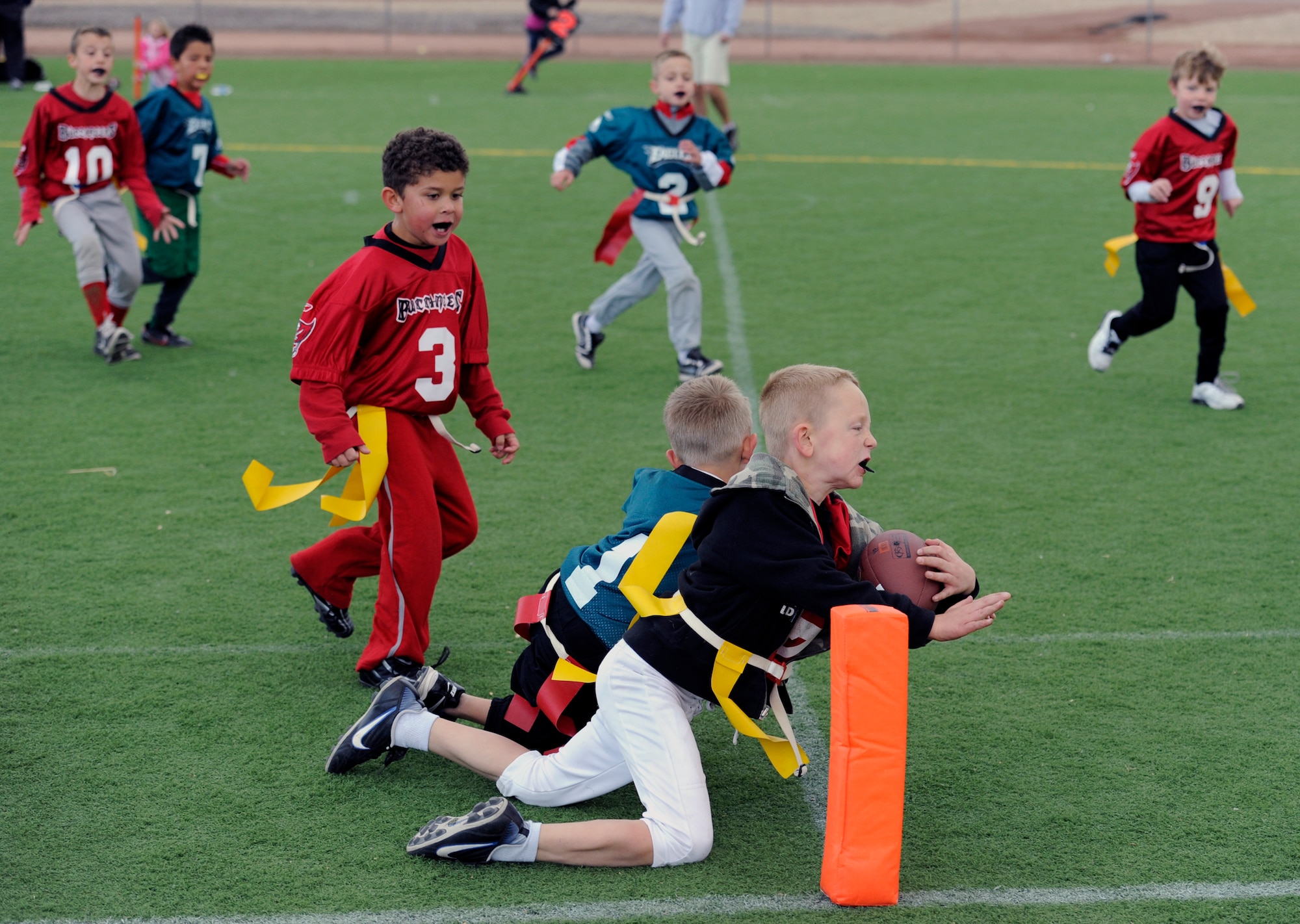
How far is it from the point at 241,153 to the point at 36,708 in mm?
11964

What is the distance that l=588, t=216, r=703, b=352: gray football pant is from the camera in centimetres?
790

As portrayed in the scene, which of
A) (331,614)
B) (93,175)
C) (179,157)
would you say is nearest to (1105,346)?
(331,614)

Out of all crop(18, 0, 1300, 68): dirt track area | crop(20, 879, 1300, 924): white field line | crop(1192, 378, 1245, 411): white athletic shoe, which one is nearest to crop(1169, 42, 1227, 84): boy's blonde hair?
crop(1192, 378, 1245, 411): white athletic shoe

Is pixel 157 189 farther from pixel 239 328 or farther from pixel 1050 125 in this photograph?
pixel 1050 125

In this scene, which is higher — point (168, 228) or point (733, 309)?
point (168, 228)

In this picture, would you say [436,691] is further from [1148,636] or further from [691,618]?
[1148,636]

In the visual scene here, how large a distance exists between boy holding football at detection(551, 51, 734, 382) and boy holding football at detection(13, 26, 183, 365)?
245cm

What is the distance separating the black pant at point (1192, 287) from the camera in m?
7.28

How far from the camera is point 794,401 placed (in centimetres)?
353

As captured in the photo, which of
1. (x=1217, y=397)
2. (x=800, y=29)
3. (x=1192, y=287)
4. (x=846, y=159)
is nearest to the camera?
(x=1192, y=287)

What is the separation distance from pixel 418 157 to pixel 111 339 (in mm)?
4463

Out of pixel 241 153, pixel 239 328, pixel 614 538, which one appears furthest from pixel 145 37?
pixel 614 538

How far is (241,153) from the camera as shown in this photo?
15258 millimetres

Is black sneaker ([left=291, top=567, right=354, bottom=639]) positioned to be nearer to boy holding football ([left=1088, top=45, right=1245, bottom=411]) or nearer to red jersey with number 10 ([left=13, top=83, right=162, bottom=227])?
red jersey with number 10 ([left=13, top=83, right=162, bottom=227])
